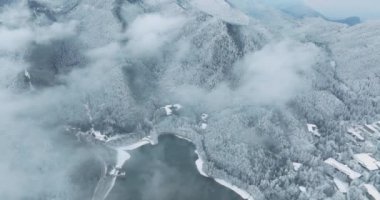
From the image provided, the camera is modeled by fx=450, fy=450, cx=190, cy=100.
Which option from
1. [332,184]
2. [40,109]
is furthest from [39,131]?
[332,184]

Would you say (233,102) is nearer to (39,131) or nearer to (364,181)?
(364,181)

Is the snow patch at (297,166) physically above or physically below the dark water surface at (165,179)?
above

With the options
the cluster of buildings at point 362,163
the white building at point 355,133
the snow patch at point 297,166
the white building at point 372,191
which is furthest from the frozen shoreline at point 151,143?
the white building at point 355,133

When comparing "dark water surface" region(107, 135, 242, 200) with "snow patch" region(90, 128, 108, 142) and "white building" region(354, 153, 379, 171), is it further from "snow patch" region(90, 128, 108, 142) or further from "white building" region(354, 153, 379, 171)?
"white building" region(354, 153, 379, 171)

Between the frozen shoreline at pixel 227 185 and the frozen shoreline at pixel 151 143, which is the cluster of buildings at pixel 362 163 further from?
the frozen shoreline at pixel 151 143

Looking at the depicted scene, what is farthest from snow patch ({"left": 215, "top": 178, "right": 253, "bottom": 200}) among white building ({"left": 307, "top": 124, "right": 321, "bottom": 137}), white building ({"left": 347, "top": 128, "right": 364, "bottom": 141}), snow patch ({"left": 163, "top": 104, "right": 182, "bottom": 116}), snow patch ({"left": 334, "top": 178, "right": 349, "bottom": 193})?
white building ({"left": 347, "top": 128, "right": 364, "bottom": 141})

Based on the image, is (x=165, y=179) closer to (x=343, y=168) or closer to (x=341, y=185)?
(x=341, y=185)

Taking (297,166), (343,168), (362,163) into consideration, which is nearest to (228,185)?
(297,166)
